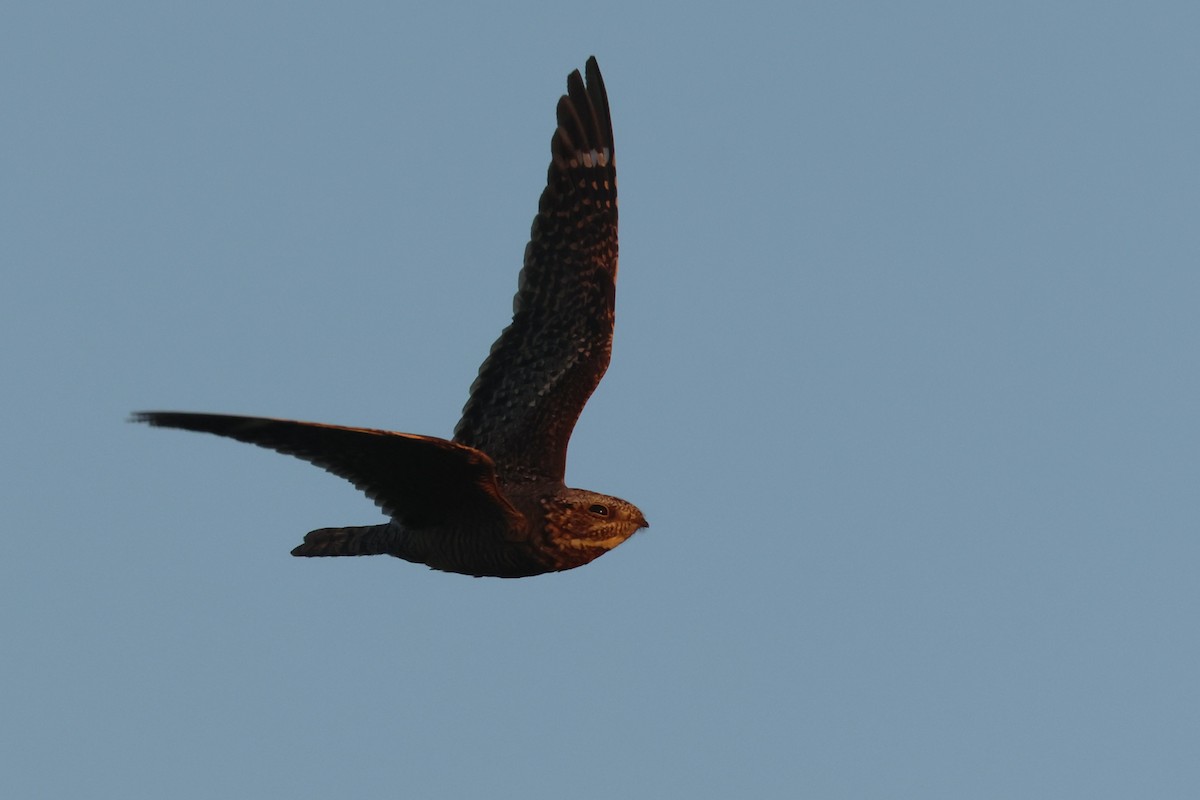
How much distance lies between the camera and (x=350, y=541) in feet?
48.2

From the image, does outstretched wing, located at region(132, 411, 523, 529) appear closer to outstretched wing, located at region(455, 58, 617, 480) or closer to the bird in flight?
the bird in flight

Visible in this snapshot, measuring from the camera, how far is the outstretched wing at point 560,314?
601 inches

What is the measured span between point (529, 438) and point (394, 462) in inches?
105

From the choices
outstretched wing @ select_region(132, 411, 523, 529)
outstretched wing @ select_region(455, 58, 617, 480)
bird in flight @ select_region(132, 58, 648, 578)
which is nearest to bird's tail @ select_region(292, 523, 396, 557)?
bird in flight @ select_region(132, 58, 648, 578)

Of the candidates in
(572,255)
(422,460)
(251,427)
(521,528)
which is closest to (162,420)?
(251,427)

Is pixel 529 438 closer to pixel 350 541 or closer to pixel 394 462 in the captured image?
pixel 350 541

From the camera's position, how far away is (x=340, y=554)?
14742 mm

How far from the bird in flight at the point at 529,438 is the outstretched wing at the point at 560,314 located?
0.01m

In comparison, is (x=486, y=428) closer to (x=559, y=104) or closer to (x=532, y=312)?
(x=532, y=312)

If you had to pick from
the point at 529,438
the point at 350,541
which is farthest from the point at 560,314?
the point at 350,541

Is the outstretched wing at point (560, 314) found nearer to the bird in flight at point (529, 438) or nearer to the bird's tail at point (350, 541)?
the bird in flight at point (529, 438)

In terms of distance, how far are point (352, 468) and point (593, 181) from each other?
4.86 metres

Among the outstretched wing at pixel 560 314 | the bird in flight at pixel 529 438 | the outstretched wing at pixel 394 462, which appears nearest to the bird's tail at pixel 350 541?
the bird in flight at pixel 529 438

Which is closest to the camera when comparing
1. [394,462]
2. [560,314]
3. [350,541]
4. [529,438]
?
[394,462]
